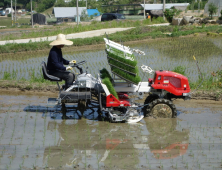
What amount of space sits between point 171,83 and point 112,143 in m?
1.91

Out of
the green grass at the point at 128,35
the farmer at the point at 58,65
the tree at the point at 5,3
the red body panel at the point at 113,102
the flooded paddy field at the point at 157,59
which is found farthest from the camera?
the tree at the point at 5,3

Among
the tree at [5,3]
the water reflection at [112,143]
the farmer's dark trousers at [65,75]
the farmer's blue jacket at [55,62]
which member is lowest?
the water reflection at [112,143]

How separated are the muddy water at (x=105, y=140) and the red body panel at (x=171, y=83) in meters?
0.65

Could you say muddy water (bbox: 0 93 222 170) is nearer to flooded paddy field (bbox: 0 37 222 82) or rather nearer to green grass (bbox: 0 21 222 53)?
flooded paddy field (bbox: 0 37 222 82)

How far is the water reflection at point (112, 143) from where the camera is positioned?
16.8 feet

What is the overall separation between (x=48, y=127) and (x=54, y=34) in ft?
54.4

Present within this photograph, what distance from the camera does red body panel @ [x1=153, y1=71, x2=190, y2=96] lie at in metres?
6.84

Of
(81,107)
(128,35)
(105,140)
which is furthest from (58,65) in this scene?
(128,35)

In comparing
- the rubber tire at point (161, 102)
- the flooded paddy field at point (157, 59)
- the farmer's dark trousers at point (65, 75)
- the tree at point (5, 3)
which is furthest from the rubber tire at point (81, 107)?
the tree at point (5, 3)

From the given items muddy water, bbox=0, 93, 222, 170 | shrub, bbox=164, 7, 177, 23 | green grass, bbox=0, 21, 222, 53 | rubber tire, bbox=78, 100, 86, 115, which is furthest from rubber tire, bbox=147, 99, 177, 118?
shrub, bbox=164, 7, 177, 23

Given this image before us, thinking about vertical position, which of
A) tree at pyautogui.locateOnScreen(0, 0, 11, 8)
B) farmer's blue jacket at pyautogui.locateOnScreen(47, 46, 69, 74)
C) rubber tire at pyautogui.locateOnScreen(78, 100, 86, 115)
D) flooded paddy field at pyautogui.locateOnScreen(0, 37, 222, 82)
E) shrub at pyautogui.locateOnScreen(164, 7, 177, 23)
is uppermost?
tree at pyautogui.locateOnScreen(0, 0, 11, 8)

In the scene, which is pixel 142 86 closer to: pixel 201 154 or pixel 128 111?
pixel 128 111

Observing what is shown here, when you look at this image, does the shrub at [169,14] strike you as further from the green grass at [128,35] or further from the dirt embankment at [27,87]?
the dirt embankment at [27,87]

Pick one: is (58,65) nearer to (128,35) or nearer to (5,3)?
(128,35)
